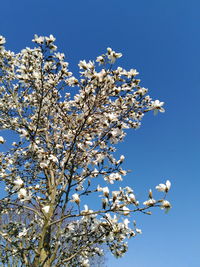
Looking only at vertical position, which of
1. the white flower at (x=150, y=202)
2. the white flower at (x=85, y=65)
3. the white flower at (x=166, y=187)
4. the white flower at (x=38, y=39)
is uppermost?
the white flower at (x=38, y=39)

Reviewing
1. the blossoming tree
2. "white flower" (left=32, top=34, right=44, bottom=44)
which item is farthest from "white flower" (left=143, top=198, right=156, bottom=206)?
"white flower" (left=32, top=34, right=44, bottom=44)

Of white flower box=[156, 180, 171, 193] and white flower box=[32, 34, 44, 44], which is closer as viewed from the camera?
white flower box=[156, 180, 171, 193]

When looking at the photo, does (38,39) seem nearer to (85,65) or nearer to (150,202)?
(85,65)

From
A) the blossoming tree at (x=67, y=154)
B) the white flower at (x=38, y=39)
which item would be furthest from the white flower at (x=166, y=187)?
the white flower at (x=38, y=39)

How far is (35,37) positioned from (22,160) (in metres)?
3.76

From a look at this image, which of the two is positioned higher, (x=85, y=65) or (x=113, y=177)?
(x=85, y=65)

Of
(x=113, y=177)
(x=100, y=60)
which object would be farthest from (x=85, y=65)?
(x=113, y=177)

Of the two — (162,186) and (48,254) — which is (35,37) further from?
(48,254)

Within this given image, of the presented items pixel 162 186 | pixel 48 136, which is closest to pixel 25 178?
pixel 48 136

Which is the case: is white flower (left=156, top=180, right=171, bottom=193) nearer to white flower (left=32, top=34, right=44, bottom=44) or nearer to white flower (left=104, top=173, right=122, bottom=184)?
white flower (left=104, top=173, right=122, bottom=184)

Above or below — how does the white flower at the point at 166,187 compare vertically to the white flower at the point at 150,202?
above

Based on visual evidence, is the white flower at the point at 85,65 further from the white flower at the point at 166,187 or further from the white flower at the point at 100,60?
the white flower at the point at 166,187

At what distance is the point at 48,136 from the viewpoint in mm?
7730

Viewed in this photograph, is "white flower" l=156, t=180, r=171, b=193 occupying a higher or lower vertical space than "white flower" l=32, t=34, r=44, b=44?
lower
